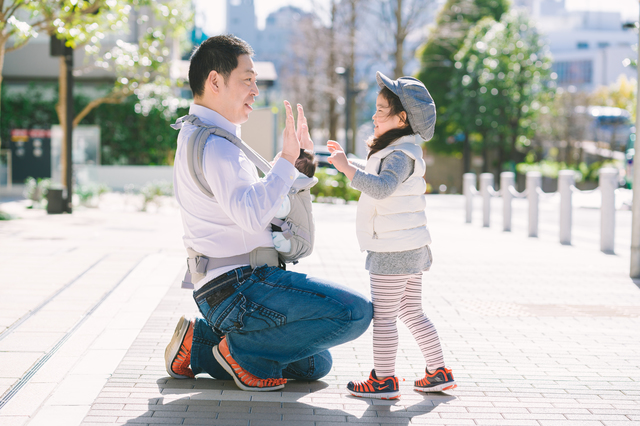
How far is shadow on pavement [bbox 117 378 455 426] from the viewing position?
3.20m

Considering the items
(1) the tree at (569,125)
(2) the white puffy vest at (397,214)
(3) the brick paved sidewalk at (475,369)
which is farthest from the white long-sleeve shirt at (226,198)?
(1) the tree at (569,125)

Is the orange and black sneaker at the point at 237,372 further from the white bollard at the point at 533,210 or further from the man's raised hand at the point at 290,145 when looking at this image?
the white bollard at the point at 533,210

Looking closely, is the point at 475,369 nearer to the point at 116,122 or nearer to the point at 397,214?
the point at 397,214

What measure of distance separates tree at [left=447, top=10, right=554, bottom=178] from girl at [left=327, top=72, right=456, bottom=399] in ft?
112

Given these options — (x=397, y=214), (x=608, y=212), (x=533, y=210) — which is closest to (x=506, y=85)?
(x=533, y=210)

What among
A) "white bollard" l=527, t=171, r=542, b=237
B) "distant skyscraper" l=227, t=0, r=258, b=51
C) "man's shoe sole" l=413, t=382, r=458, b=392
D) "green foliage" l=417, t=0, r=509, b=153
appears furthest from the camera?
"distant skyscraper" l=227, t=0, r=258, b=51

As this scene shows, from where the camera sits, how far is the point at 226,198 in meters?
3.16

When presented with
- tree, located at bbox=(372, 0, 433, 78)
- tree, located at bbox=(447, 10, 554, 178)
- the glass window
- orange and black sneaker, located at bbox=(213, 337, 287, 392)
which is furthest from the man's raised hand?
the glass window

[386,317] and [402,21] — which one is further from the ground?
[402,21]

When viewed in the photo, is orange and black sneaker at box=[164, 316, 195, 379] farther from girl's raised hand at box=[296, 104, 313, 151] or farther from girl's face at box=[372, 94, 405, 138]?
girl's face at box=[372, 94, 405, 138]

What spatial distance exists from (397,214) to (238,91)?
3.22 feet

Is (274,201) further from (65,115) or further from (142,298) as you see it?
(65,115)

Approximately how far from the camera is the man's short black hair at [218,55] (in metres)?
3.33

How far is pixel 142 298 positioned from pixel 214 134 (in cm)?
295
